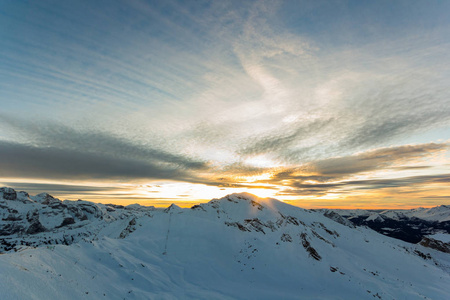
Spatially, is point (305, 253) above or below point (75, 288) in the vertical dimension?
below

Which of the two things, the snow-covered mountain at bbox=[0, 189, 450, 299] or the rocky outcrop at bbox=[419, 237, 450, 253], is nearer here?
the snow-covered mountain at bbox=[0, 189, 450, 299]

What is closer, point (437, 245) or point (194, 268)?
point (194, 268)

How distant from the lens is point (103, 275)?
21.2 metres

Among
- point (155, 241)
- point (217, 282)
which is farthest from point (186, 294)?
point (155, 241)

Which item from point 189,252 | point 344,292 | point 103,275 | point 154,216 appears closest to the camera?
point 103,275

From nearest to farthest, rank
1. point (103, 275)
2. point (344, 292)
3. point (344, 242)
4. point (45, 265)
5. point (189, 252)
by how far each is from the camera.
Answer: point (45, 265)
point (103, 275)
point (344, 292)
point (189, 252)
point (344, 242)

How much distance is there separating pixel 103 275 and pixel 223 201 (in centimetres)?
5390

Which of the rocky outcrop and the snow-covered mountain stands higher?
the snow-covered mountain

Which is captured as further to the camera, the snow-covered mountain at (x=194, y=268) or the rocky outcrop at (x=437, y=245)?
the rocky outcrop at (x=437, y=245)

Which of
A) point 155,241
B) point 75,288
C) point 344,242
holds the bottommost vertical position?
point 344,242

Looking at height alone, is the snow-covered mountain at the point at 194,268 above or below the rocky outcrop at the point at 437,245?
above

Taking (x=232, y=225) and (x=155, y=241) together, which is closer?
(x=155, y=241)

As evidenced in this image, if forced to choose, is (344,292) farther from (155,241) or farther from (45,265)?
(45,265)

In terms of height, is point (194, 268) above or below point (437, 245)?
above
